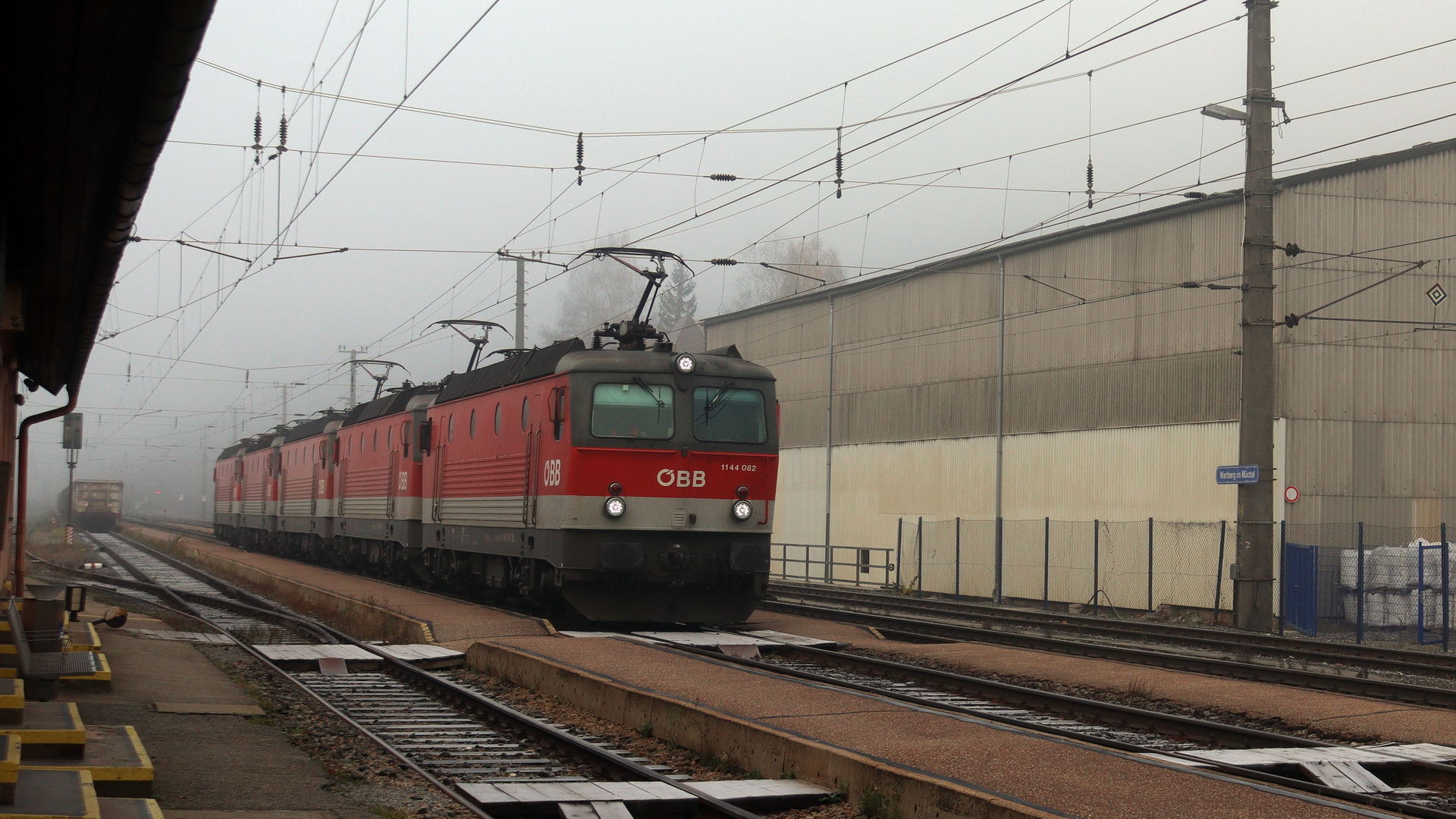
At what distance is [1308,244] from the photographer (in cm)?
2533

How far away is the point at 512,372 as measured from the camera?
18.6m

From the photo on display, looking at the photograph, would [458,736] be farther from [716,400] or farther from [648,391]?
[716,400]

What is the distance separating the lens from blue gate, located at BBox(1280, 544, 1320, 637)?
2116 centimetres

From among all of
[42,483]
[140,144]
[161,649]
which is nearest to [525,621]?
[161,649]

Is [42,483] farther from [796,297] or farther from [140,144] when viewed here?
[140,144]

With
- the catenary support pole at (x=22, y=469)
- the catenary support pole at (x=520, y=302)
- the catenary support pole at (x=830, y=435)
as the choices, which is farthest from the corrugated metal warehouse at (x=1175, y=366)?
the catenary support pole at (x=22, y=469)

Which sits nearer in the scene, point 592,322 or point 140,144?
point 140,144

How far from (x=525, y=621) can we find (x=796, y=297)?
24915mm

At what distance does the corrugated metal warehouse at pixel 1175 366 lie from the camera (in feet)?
82.4

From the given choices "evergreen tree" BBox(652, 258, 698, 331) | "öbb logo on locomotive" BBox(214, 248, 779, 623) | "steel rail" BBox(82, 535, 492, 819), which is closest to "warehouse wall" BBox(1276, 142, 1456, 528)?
"öbb logo on locomotive" BBox(214, 248, 779, 623)

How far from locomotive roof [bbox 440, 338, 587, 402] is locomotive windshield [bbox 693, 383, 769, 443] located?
166cm

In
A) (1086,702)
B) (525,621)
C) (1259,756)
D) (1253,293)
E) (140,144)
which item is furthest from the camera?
(1253,293)

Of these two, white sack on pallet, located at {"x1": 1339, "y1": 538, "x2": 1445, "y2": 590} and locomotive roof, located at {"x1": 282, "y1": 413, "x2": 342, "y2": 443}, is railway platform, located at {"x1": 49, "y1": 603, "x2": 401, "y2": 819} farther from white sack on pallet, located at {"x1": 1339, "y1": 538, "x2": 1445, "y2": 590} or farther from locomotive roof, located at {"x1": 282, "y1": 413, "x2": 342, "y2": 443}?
locomotive roof, located at {"x1": 282, "y1": 413, "x2": 342, "y2": 443}

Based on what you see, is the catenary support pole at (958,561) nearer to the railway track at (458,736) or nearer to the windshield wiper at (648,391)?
the windshield wiper at (648,391)
